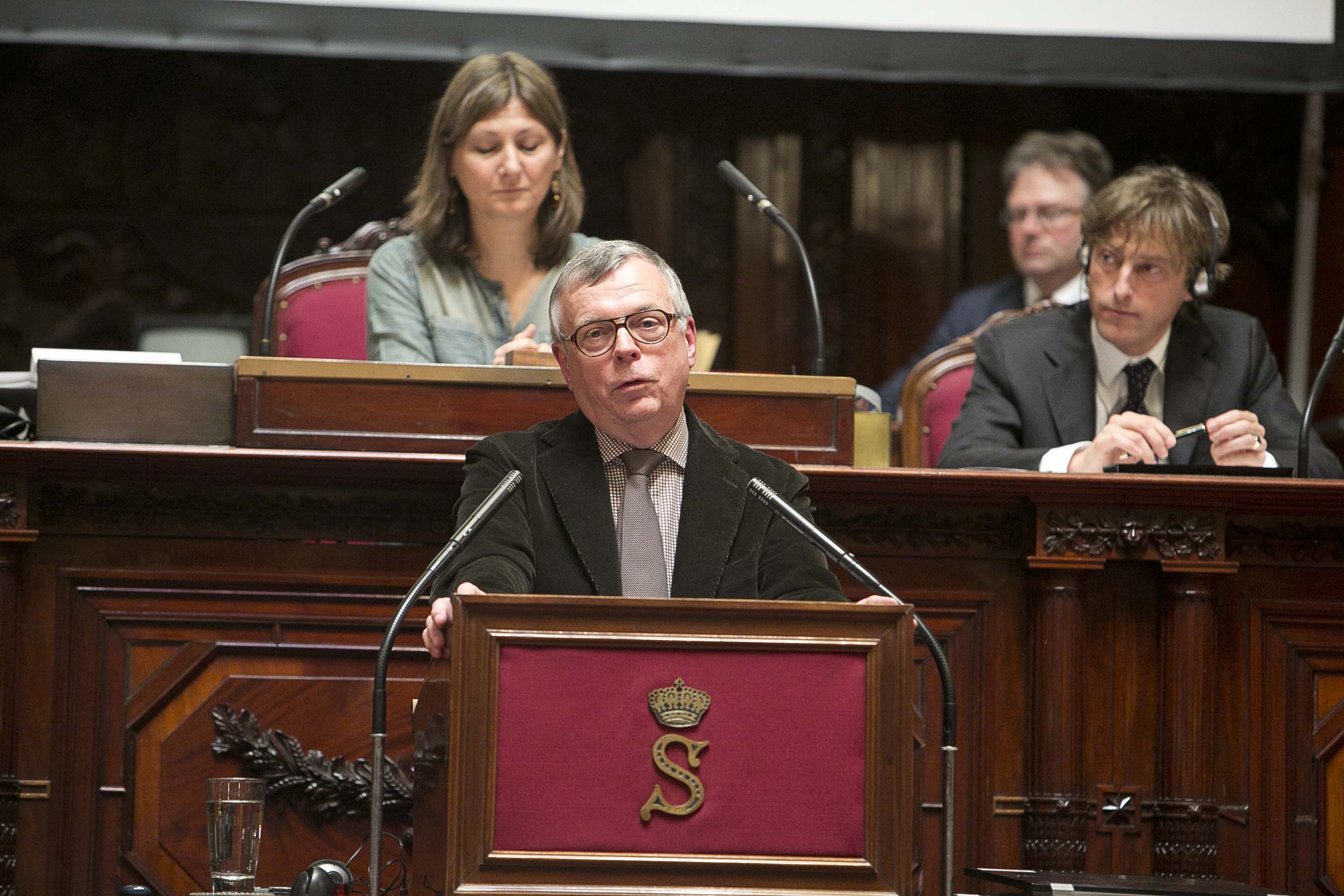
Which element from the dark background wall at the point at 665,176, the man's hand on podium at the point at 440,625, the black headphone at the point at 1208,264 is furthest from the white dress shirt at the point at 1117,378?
the dark background wall at the point at 665,176

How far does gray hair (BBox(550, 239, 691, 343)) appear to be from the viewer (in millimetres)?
2248

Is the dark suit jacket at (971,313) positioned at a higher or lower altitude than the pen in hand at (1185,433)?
higher

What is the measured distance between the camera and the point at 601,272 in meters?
2.25

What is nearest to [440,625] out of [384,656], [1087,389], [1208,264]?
[384,656]

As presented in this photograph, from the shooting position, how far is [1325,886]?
8.64 ft

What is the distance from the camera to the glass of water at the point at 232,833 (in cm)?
216

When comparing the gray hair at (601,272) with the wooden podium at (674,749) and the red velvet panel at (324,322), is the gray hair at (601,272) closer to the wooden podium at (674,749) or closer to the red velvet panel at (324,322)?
the wooden podium at (674,749)

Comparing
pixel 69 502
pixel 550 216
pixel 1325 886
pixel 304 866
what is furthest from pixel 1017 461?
pixel 69 502

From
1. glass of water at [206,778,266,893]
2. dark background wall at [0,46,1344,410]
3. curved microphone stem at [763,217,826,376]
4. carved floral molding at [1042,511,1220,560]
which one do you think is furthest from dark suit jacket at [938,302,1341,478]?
dark background wall at [0,46,1344,410]

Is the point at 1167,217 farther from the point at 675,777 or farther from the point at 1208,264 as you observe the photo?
the point at 675,777

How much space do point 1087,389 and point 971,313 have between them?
137 cm

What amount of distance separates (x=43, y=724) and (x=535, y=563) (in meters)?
0.88

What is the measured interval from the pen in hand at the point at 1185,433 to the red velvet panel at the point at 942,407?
0.67 metres

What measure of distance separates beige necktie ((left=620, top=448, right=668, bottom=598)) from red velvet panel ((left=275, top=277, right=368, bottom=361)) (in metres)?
1.52
